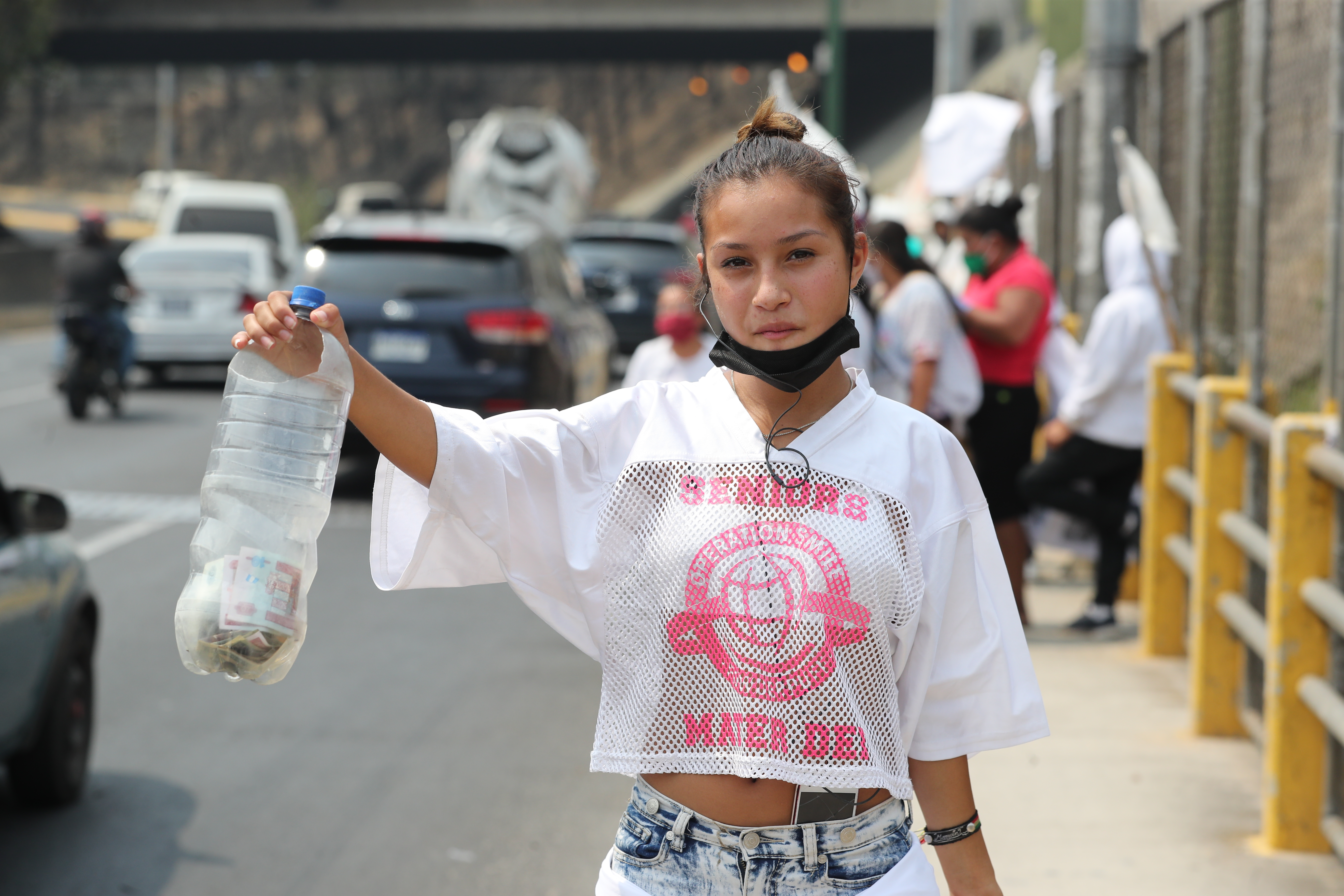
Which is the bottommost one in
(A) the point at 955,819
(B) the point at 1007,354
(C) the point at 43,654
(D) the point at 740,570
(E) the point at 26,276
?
(C) the point at 43,654

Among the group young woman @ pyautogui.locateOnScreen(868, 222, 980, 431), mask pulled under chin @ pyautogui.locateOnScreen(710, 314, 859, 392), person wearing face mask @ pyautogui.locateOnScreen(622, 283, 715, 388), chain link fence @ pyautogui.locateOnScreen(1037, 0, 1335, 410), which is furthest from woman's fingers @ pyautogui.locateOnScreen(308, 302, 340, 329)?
young woman @ pyautogui.locateOnScreen(868, 222, 980, 431)

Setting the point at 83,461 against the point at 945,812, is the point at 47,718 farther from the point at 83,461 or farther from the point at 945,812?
the point at 83,461

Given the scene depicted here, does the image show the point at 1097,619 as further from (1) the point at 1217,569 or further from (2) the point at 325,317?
(2) the point at 325,317

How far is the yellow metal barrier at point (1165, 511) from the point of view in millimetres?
7652

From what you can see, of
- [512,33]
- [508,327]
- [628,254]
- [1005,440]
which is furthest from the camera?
[512,33]

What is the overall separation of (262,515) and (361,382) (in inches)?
14.3

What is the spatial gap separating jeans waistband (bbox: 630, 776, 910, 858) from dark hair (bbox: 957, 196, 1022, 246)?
5.94 meters

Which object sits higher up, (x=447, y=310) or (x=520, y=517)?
(x=520, y=517)

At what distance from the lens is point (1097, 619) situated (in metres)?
8.27

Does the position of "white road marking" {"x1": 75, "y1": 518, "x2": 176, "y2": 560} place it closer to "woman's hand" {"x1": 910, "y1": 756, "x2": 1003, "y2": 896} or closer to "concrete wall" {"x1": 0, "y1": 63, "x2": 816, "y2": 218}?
"woman's hand" {"x1": 910, "y1": 756, "x2": 1003, "y2": 896}

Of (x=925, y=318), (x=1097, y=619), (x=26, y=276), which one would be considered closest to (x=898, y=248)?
(x=925, y=318)

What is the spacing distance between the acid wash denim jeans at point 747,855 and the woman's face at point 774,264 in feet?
2.30

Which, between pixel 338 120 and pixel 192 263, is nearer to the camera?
pixel 192 263

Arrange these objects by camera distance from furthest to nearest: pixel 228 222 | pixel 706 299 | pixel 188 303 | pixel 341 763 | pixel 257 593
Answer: pixel 228 222, pixel 188 303, pixel 341 763, pixel 706 299, pixel 257 593
